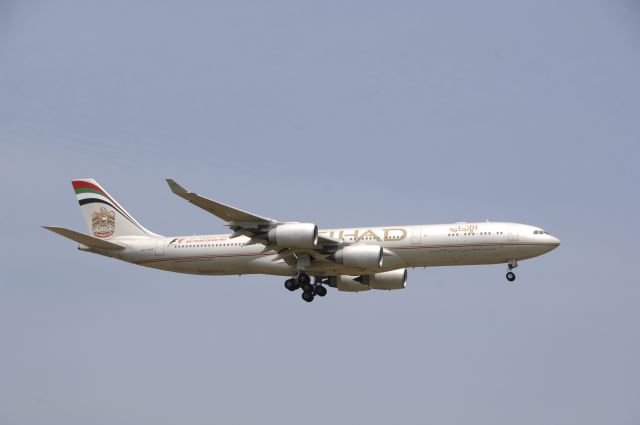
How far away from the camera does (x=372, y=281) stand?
6238 centimetres

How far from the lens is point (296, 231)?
55.0m

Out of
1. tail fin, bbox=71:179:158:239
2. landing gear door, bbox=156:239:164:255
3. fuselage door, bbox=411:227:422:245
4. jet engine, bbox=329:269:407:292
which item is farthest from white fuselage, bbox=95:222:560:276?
tail fin, bbox=71:179:158:239

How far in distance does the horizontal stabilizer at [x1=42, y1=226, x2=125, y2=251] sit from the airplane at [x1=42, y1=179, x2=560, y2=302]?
0.06 metres

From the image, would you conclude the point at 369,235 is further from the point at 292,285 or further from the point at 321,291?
the point at 292,285

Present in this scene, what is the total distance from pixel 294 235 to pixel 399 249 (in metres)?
5.88

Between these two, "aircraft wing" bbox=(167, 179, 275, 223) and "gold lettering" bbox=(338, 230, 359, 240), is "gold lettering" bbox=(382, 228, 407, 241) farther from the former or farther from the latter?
"aircraft wing" bbox=(167, 179, 275, 223)

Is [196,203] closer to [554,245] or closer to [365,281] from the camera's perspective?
[365,281]

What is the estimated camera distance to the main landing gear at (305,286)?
2301 inches

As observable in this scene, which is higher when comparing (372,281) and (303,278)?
(372,281)

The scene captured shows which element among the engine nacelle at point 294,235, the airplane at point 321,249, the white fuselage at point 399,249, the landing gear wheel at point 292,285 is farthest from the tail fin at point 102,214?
the engine nacelle at point 294,235

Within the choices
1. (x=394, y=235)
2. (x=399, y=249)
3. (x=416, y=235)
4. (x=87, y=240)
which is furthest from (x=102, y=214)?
(x=416, y=235)

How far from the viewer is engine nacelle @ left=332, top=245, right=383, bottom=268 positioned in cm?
5559

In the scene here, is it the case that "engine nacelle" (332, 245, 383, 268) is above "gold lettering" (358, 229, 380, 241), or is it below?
below

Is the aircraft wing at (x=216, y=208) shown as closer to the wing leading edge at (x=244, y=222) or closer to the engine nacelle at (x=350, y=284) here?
the wing leading edge at (x=244, y=222)
